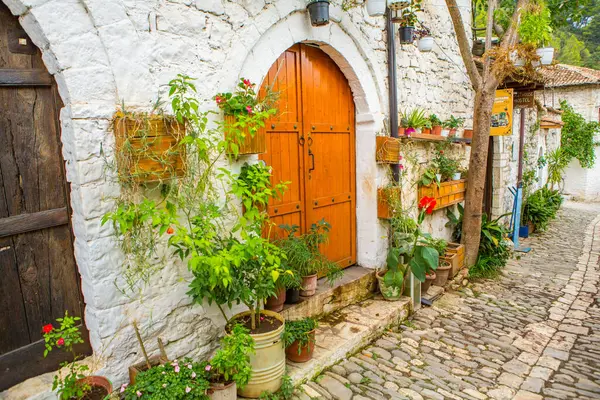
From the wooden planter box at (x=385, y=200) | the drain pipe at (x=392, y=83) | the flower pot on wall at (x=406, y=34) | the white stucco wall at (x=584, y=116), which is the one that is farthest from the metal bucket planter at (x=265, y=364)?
the white stucco wall at (x=584, y=116)

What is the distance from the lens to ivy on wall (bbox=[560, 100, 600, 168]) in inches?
624

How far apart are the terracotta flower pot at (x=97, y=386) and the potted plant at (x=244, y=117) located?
1515 millimetres

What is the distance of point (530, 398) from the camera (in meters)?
3.16

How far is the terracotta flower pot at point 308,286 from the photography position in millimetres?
3682

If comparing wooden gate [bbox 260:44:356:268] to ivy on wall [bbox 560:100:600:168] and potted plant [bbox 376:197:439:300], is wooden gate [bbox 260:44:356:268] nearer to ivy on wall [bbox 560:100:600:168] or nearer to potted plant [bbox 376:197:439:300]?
potted plant [bbox 376:197:439:300]

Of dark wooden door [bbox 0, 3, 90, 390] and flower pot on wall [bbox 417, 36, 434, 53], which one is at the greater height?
flower pot on wall [bbox 417, 36, 434, 53]

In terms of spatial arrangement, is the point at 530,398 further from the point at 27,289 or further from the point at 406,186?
the point at 27,289

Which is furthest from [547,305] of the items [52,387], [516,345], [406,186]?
[52,387]

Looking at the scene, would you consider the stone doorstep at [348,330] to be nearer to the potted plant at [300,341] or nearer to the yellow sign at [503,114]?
the potted plant at [300,341]

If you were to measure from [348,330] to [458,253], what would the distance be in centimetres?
262

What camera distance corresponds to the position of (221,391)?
244 cm

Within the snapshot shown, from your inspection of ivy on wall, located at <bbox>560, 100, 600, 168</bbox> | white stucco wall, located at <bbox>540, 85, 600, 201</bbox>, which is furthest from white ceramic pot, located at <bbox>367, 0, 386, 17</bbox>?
ivy on wall, located at <bbox>560, 100, 600, 168</bbox>

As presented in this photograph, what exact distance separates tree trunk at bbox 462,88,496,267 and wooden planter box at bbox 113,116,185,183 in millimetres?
4422

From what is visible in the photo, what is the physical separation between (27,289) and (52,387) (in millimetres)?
545
